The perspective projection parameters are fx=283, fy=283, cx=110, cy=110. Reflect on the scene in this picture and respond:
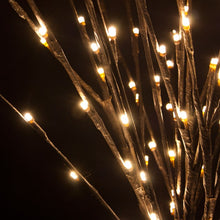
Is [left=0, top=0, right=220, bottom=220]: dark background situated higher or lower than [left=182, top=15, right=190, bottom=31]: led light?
higher

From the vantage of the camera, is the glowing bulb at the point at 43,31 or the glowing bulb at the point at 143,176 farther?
the glowing bulb at the point at 143,176

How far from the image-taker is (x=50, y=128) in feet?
8.66

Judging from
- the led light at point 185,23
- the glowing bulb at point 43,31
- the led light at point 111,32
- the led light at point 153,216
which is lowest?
the led light at point 153,216

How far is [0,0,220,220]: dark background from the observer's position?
8.30 feet

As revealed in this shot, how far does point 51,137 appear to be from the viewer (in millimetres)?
2633

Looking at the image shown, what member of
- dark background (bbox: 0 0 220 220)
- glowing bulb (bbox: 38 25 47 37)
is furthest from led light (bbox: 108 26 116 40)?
dark background (bbox: 0 0 220 220)

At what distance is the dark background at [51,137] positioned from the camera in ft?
8.30

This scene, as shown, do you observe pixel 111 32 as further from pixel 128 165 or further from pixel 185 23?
pixel 128 165

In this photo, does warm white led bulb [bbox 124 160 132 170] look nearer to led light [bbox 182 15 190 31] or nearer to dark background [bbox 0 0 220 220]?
led light [bbox 182 15 190 31]

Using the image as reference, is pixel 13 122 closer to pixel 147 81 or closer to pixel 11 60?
pixel 11 60

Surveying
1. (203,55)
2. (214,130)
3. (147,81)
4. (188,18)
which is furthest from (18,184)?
(188,18)

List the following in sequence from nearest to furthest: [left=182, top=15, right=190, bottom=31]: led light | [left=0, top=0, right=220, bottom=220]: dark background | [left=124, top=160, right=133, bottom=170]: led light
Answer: [left=182, top=15, right=190, bottom=31]: led light → [left=124, top=160, right=133, bottom=170]: led light → [left=0, top=0, right=220, bottom=220]: dark background

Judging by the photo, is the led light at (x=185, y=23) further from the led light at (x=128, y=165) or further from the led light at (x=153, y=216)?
the led light at (x=153, y=216)

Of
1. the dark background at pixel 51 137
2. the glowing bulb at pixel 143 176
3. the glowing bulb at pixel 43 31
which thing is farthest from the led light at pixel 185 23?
the dark background at pixel 51 137
